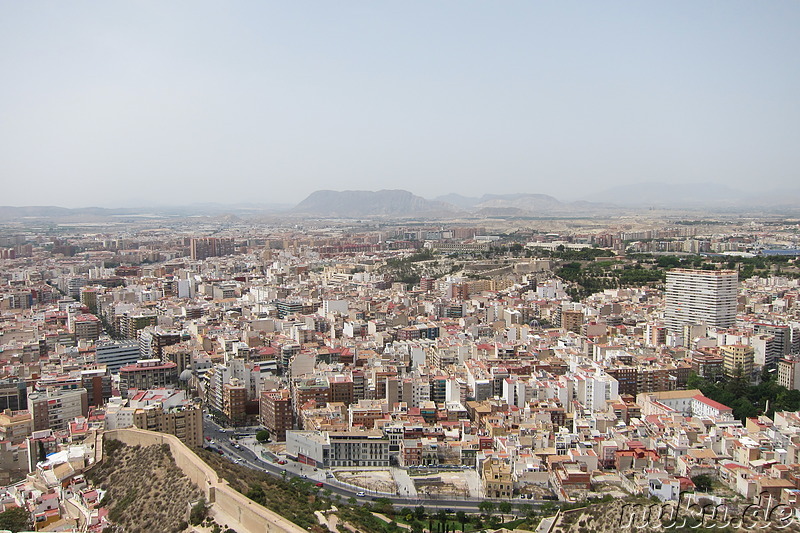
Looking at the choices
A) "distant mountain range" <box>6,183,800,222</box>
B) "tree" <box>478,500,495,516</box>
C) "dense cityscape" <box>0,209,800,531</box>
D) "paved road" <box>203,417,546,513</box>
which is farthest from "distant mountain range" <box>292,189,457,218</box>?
"tree" <box>478,500,495,516</box>

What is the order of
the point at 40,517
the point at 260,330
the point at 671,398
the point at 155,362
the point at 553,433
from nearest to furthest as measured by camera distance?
the point at 40,517, the point at 553,433, the point at 671,398, the point at 155,362, the point at 260,330

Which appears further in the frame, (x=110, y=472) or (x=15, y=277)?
(x=15, y=277)

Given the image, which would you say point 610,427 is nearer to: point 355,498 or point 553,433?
point 553,433

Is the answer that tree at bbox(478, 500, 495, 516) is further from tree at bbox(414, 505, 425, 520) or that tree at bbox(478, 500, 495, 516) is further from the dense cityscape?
tree at bbox(414, 505, 425, 520)

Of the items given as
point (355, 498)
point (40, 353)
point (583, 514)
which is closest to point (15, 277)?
point (40, 353)

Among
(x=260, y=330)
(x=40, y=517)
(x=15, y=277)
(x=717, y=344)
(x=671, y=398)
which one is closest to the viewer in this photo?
(x=40, y=517)
